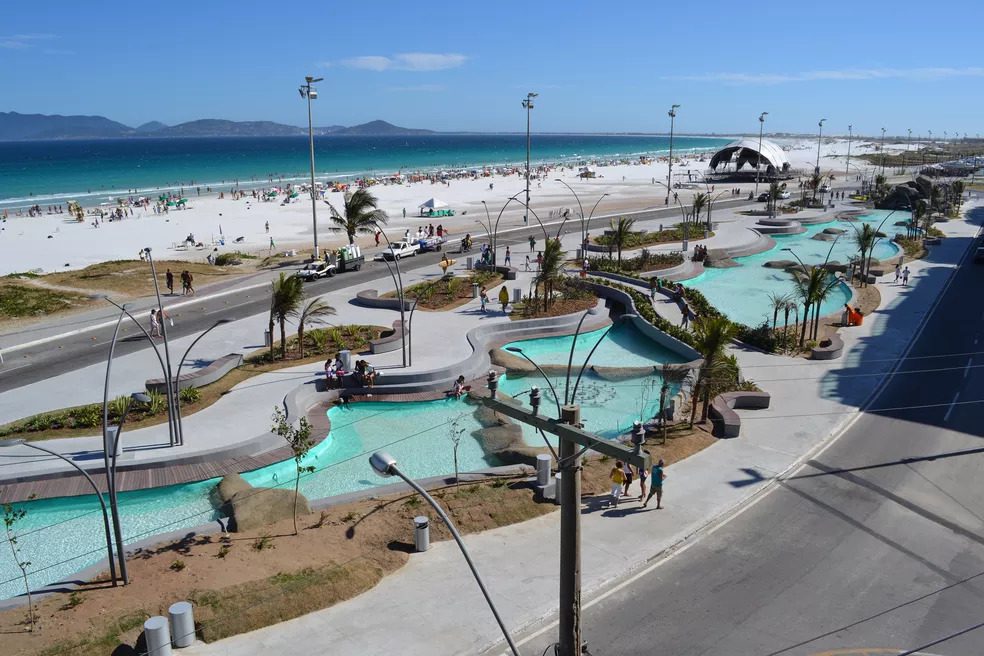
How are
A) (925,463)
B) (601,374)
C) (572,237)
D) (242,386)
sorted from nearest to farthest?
(925,463) < (242,386) < (601,374) < (572,237)

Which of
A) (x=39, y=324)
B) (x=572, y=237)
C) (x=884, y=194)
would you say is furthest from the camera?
(x=884, y=194)

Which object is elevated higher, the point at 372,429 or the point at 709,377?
the point at 709,377

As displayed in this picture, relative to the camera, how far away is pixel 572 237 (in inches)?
2186

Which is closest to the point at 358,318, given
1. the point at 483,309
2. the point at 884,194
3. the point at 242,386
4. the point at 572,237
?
the point at 483,309

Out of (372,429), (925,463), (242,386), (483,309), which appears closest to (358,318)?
(483,309)

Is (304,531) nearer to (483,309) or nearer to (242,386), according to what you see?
(242,386)

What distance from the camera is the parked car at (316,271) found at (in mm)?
40281

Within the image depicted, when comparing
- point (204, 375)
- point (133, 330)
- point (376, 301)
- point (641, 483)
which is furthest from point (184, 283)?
point (641, 483)

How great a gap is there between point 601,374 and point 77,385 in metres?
17.7

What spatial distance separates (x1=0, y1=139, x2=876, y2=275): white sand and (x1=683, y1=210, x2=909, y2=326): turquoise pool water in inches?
807

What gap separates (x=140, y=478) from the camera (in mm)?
18156

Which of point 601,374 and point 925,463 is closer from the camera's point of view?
point 925,463

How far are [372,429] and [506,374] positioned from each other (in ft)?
20.4

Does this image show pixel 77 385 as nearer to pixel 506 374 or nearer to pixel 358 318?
pixel 358 318
